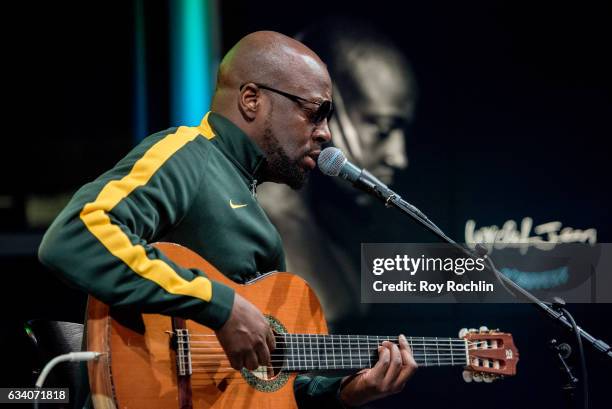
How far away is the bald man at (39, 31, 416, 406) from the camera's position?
1990 mm

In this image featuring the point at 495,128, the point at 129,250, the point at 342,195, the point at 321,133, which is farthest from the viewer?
the point at 495,128

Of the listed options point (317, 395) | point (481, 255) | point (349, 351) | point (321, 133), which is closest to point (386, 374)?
point (349, 351)

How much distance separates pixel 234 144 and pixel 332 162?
0.33 metres

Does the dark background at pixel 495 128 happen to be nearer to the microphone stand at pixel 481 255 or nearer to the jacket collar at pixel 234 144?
the jacket collar at pixel 234 144

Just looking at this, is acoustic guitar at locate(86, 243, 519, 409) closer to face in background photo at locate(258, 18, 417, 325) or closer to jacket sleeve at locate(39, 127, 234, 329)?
jacket sleeve at locate(39, 127, 234, 329)

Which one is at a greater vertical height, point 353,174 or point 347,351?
point 353,174

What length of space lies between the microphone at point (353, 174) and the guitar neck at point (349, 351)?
19.0 inches

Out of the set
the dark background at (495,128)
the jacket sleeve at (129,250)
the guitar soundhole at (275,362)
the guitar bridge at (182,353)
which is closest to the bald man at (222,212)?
the jacket sleeve at (129,250)

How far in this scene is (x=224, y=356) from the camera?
2.28m

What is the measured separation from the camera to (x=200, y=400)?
7.23 feet

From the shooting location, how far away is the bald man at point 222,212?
1.99 m

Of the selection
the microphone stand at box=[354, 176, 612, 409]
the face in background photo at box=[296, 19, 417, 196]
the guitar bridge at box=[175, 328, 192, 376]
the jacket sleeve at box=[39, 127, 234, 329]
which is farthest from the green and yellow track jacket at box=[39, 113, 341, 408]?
the face in background photo at box=[296, 19, 417, 196]

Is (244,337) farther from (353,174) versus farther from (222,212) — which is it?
(353,174)

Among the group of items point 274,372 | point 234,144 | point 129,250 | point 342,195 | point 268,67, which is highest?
point 268,67
